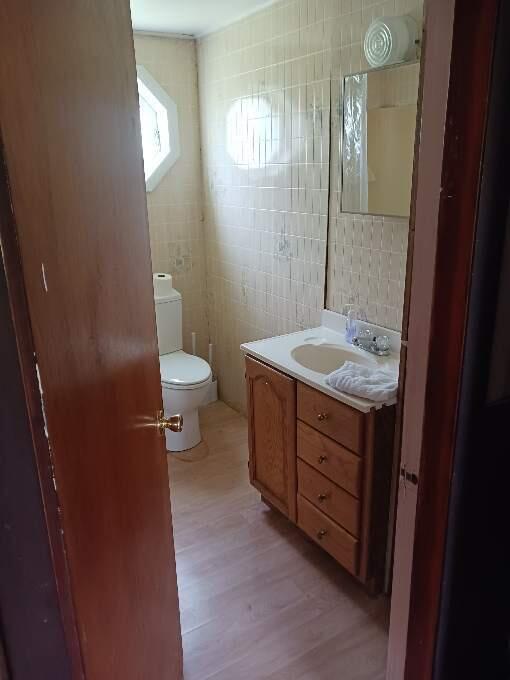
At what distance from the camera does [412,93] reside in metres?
1.89

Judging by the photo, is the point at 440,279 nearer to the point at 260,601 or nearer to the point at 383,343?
the point at 383,343

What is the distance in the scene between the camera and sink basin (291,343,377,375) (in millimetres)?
2252

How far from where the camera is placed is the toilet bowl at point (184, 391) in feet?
9.36

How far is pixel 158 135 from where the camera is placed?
10.5ft

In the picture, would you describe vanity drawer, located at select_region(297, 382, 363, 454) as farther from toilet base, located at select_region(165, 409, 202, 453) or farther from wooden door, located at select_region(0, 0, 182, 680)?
toilet base, located at select_region(165, 409, 202, 453)

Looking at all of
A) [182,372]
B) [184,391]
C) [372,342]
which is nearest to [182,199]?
[182,372]

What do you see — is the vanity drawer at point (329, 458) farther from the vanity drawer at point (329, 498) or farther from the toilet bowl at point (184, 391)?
the toilet bowl at point (184, 391)

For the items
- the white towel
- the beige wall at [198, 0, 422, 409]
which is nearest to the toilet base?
the beige wall at [198, 0, 422, 409]

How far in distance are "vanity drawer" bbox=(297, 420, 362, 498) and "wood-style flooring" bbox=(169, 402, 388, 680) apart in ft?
1.47

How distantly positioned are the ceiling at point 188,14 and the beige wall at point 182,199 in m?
0.14

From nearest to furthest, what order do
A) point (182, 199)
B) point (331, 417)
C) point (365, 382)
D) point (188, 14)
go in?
1. point (365, 382)
2. point (331, 417)
3. point (188, 14)
4. point (182, 199)

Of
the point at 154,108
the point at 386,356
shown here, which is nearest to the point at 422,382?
the point at 386,356

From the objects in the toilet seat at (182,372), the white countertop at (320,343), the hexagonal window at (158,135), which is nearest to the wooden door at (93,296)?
the white countertop at (320,343)

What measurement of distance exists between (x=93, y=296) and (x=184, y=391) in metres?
2.03
